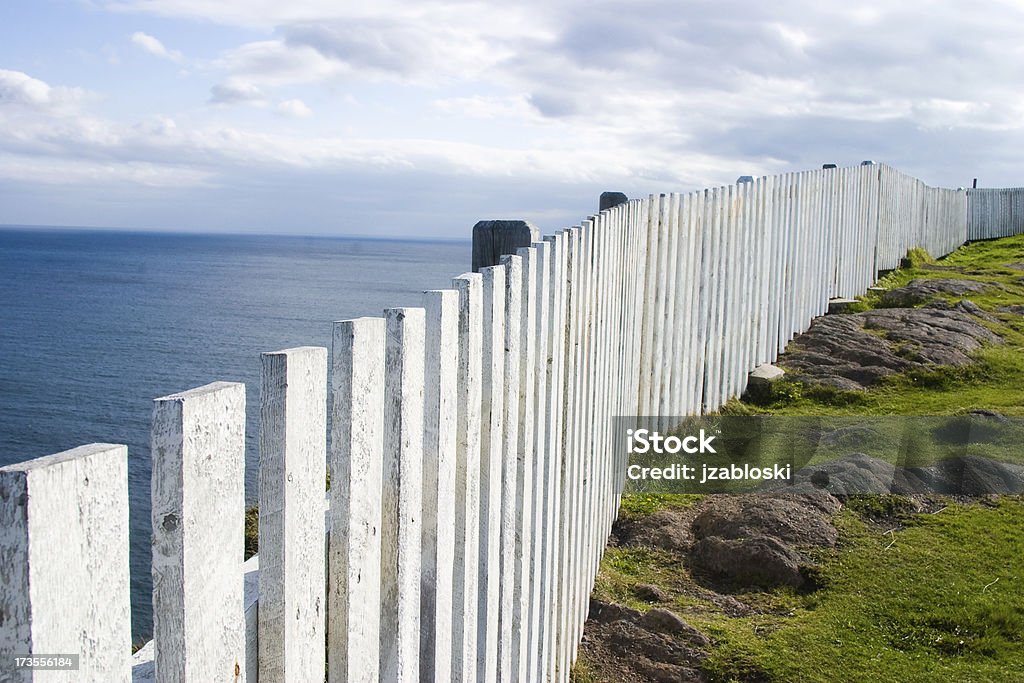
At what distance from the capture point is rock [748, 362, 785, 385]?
771 cm

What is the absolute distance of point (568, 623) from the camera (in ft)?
11.4

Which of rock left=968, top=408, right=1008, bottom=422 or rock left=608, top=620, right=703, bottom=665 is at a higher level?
A: rock left=968, top=408, right=1008, bottom=422

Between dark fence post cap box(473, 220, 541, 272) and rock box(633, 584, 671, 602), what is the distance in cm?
182

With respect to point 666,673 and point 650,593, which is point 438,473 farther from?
point 650,593

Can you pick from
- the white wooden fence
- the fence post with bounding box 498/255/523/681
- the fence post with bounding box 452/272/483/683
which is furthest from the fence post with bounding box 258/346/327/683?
the white wooden fence

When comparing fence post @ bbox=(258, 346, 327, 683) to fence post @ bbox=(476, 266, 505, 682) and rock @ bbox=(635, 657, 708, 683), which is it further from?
rock @ bbox=(635, 657, 708, 683)

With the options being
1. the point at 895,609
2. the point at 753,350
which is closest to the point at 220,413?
the point at 895,609

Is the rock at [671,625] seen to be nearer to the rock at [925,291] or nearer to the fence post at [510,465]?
the fence post at [510,465]

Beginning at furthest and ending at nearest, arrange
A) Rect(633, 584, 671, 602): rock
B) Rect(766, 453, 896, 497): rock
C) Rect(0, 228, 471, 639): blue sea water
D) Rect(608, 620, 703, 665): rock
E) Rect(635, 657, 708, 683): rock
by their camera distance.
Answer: Rect(0, 228, 471, 639): blue sea water
Rect(766, 453, 896, 497): rock
Rect(633, 584, 671, 602): rock
Rect(608, 620, 703, 665): rock
Rect(635, 657, 708, 683): rock

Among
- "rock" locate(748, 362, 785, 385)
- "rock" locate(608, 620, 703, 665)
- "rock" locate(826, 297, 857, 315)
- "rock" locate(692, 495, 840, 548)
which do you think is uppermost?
"rock" locate(826, 297, 857, 315)

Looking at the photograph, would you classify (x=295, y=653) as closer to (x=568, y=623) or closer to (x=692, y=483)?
(x=568, y=623)

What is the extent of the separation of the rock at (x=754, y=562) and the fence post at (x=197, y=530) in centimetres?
363

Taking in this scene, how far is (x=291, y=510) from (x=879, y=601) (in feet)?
11.8

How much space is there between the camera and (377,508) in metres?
1.48
